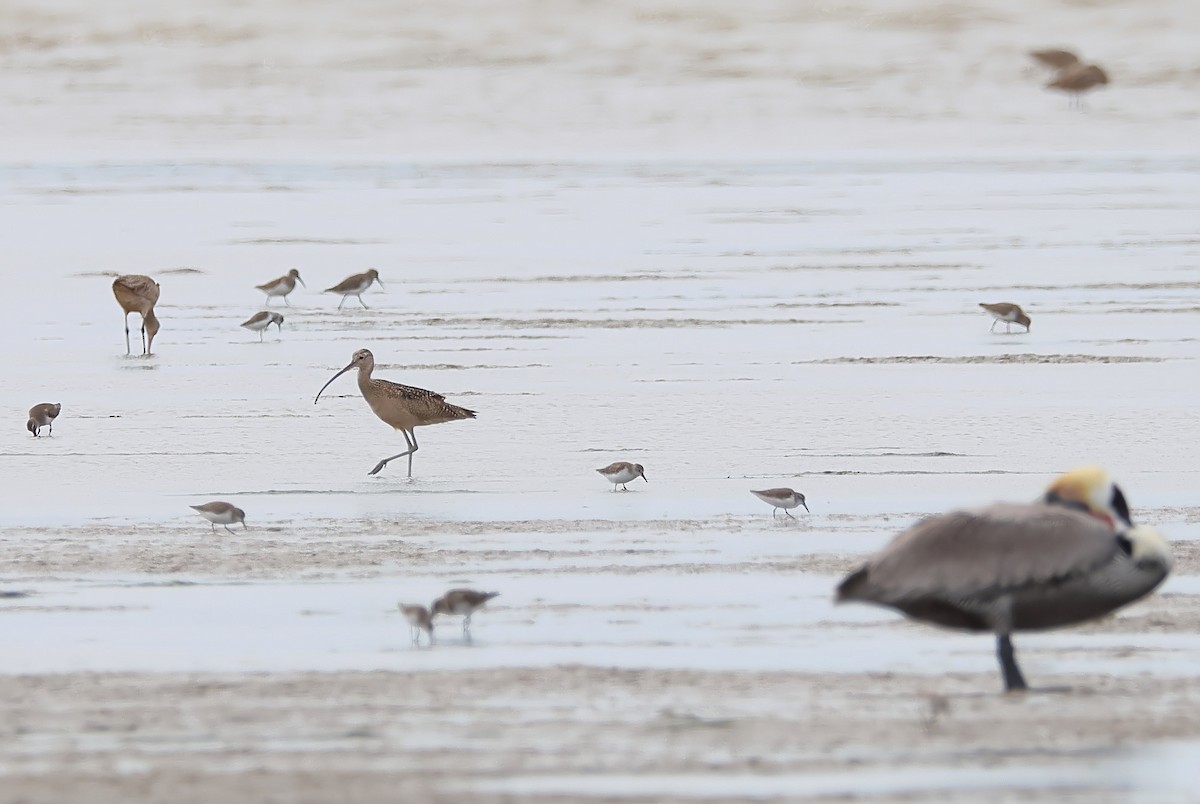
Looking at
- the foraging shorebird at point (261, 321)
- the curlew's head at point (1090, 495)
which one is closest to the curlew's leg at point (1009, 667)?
the curlew's head at point (1090, 495)

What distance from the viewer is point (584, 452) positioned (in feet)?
36.5

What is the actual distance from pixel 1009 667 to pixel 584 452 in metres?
4.95

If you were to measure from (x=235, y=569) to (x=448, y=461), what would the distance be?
316cm

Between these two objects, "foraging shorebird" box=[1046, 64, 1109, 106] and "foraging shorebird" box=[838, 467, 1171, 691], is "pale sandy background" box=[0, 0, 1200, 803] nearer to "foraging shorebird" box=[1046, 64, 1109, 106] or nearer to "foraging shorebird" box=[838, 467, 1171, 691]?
"foraging shorebird" box=[838, 467, 1171, 691]

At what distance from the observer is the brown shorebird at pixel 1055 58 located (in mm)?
38312

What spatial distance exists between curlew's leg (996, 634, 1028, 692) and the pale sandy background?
101 millimetres

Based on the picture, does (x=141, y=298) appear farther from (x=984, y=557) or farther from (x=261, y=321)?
(x=984, y=557)

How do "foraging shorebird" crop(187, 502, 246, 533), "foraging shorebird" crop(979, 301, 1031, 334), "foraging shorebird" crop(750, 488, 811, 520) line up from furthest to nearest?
"foraging shorebird" crop(979, 301, 1031, 334) < "foraging shorebird" crop(750, 488, 811, 520) < "foraging shorebird" crop(187, 502, 246, 533)

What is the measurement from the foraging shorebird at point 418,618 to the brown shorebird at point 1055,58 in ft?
108

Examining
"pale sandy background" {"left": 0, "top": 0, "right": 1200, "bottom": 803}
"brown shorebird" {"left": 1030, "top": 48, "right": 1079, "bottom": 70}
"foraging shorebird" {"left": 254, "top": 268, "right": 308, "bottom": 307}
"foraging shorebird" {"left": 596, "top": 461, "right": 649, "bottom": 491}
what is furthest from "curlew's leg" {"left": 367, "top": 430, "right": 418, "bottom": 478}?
"brown shorebird" {"left": 1030, "top": 48, "right": 1079, "bottom": 70}

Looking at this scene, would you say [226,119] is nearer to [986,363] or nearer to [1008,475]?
[986,363]

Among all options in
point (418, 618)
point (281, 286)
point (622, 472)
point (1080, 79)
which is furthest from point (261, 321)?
point (1080, 79)

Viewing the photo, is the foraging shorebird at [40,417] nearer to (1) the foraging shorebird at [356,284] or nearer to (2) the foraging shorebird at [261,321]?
(2) the foraging shorebird at [261,321]

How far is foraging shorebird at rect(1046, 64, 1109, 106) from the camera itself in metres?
36.2
